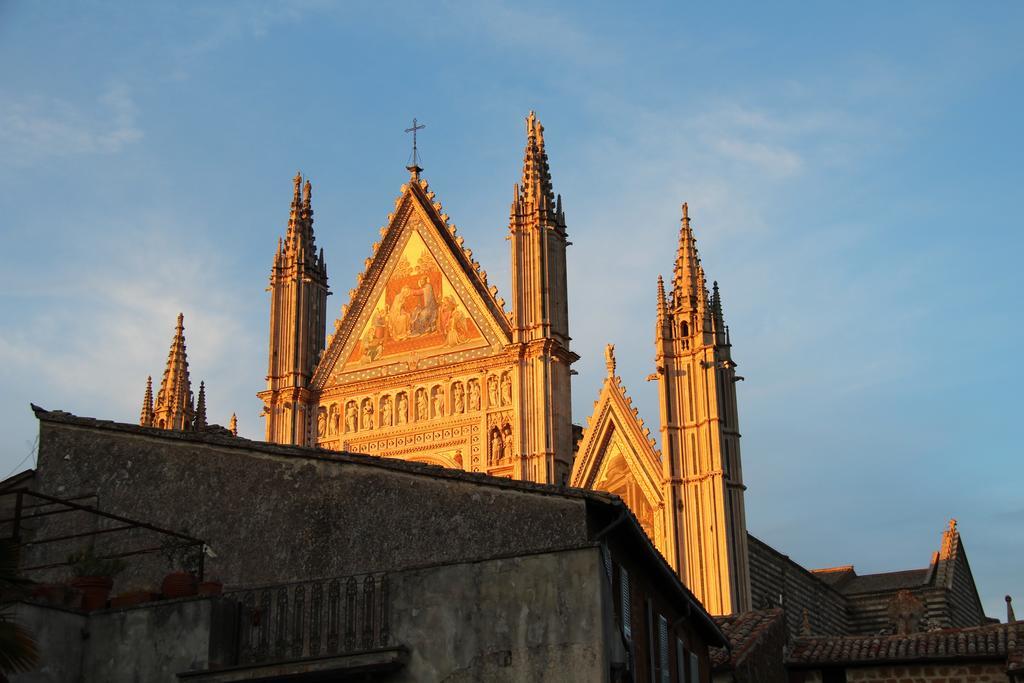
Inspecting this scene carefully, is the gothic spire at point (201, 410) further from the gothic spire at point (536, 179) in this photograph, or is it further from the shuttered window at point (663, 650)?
the shuttered window at point (663, 650)

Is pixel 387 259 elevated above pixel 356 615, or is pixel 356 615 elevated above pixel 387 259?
pixel 387 259

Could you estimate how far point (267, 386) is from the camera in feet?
143

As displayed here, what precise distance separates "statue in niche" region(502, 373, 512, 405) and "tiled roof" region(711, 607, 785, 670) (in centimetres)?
1210

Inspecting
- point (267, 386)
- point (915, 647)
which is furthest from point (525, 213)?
point (915, 647)

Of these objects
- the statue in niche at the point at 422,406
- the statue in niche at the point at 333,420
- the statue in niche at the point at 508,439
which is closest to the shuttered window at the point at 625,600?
the statue in niche at the point at 508,439

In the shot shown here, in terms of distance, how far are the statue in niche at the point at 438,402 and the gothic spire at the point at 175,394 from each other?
8144 millimetres

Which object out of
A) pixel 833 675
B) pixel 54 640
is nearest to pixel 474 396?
pixel 833 675

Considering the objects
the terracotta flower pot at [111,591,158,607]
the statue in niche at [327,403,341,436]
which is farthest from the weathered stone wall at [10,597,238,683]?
the statue in niche at [327,403,341,436]

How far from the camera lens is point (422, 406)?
41438mm

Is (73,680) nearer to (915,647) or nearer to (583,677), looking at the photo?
(583,677)

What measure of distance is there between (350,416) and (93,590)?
26.9m

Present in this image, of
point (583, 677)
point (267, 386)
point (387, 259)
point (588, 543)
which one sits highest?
point (387, 259)

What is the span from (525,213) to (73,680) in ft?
89.9

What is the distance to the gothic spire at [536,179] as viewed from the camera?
41.2 m
